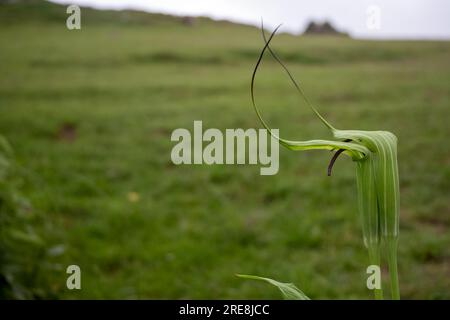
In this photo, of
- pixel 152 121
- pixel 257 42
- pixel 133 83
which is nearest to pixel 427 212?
pixel 152 121

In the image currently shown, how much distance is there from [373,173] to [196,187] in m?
2.29

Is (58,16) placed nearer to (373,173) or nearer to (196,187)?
(196,187)

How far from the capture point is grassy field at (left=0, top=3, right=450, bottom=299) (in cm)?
160

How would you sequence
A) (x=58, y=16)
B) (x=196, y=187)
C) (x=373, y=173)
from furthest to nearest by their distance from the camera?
(x=58, y=16) < (x=196, y=187) < (x=373, y=173)

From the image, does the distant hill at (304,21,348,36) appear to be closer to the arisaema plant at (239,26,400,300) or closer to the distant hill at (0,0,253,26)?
the distant hill at (0,0,253,26)

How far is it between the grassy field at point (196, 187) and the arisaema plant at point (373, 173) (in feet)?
3.09

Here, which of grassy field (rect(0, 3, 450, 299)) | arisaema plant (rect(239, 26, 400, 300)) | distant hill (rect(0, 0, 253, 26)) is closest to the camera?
arisaema plant (rect(239, 26, 400, 300))

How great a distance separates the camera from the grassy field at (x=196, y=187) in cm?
160

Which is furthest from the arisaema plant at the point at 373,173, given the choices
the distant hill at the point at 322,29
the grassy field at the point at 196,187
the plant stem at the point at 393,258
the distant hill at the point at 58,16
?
the distant hill at the point at 322,29

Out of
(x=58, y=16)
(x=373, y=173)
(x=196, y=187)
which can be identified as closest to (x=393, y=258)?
(x=373, y=173)

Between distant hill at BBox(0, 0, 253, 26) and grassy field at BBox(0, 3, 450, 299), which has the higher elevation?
distant hill at BBox(0, 0, 253, 26)

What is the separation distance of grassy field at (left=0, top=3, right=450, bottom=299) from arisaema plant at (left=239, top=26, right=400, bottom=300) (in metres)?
0.94

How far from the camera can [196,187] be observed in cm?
263

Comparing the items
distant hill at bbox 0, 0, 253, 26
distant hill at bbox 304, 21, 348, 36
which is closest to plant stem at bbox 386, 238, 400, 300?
distant hill at bbox 0, 0, 253, 26
